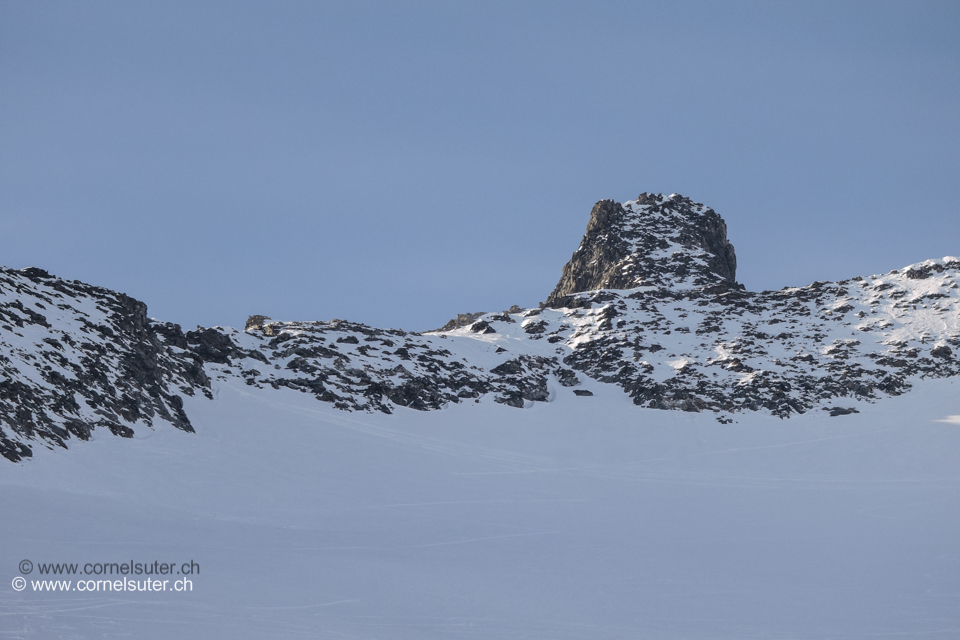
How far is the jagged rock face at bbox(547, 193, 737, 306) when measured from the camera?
9181cm

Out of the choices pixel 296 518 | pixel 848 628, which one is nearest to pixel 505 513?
pixel 296 518

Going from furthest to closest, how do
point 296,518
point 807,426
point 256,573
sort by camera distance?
point 807,426
point 296,518
point 256,573

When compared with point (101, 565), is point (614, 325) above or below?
above

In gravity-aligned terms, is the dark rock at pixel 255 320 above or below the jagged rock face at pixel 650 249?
below

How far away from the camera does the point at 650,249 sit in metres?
98.0

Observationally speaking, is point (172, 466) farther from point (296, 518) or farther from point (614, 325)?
point (614, 325)

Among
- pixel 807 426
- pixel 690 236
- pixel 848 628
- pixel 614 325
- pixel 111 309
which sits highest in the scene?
pixel 690 236

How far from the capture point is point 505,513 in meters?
29.5

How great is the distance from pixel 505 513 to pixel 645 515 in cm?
536

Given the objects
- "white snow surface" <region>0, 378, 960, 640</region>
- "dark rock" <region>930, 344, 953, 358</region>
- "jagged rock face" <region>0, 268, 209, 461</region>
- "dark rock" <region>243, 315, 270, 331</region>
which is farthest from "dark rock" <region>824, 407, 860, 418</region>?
"dark rock" <region>243, 315, 270, 331</region>

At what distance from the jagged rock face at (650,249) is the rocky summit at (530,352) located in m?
0.71

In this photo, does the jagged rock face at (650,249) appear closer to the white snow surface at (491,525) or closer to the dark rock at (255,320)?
the dark rock at (255,320)

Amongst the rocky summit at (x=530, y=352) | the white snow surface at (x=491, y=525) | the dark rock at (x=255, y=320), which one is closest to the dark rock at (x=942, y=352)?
the rocky summit at (x=530, y=352)

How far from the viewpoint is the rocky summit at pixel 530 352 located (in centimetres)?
3353
